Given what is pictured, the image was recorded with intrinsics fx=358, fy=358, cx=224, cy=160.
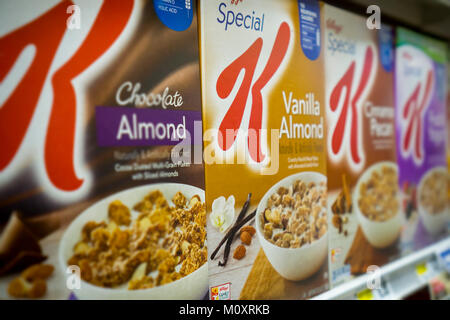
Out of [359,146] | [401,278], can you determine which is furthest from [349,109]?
[401,278]

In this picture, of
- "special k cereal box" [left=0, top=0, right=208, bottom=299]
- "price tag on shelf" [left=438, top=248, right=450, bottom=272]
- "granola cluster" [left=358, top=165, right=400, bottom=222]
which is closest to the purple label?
"special k cereal box" [left=0, top=0, right=208, bottom=299]

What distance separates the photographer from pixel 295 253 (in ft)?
4.95

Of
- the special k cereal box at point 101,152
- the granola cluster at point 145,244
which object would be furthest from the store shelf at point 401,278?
the special k cereal box at point 101,152

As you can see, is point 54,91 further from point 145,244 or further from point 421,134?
point 421,134

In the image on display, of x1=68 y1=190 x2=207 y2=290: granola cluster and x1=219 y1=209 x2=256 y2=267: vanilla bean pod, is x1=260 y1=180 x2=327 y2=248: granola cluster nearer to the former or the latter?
x1=219 y1=209 x2=256 y2=267: vanilla bean pod

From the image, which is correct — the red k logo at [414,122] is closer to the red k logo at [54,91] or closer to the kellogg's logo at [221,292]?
the kellogg's logo at [221,292]

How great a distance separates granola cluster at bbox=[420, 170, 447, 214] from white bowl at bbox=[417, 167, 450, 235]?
0.02 meters

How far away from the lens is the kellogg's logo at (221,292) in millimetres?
1286

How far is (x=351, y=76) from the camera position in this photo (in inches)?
71.9

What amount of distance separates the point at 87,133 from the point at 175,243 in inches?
17.8

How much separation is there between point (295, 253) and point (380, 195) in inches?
30.5
